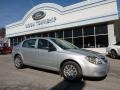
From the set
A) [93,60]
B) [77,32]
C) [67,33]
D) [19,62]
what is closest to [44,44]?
[19,62]

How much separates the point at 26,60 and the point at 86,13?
1246 centimetres

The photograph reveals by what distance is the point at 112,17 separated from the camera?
1803 centimetres

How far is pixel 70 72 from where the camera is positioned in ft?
24.9

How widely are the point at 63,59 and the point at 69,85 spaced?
1.16 meters

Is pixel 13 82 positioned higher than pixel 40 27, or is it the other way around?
pixel 40 27

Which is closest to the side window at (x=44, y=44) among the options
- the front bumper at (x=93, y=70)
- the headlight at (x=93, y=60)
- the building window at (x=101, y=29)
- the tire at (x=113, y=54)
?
the headlight at (x=93, y=60)

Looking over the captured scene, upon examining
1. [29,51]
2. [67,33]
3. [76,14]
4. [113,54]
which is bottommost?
[113,54]

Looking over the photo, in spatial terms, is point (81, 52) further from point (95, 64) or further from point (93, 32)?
point (93, 32)

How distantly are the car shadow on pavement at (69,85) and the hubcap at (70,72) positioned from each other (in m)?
0.22

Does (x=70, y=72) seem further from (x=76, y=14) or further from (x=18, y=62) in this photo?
(x=76, y=14)

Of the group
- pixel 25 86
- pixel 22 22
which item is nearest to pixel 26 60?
pixel 25 86

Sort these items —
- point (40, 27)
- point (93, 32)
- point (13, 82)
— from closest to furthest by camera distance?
point (13, 82)
point (93, 32)
point (40, 27)

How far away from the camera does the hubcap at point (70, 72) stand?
24.6 feet

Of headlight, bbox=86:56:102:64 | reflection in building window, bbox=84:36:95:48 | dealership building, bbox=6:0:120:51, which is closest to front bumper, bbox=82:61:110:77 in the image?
headlight, bbox=86:56:102:64
